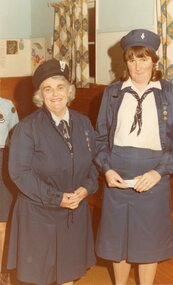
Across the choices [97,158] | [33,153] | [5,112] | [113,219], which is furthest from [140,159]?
[5,112]

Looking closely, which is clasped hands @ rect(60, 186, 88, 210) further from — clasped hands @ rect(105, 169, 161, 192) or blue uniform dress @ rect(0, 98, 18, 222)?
blue uniform dress @ rect(0, 98, 18, 222)

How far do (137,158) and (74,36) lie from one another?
3.35 meters

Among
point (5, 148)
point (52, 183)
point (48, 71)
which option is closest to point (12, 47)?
point (5, 148)

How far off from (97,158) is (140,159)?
0.77 feet

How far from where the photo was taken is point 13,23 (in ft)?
21.9

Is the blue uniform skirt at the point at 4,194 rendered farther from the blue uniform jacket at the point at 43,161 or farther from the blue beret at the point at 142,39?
the blue beret at the point at 142,39

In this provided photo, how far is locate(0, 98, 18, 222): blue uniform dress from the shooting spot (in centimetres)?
268

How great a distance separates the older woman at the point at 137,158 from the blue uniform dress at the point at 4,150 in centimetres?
73

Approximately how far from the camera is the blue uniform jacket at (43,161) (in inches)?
76.1

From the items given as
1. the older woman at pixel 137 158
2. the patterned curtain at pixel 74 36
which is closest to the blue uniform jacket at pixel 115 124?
the older woman at pixel 137 158

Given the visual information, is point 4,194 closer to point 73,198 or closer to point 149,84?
point 73,198

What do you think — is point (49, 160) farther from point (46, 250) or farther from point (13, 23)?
point (13, 23)

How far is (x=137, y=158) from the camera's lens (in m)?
2.14

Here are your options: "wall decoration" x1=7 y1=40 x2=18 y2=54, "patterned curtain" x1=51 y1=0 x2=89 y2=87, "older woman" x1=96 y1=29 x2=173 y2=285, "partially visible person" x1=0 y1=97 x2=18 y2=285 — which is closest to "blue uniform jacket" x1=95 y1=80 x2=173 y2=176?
"older woman" x1=96 y1=29 x2=173 y2=285
